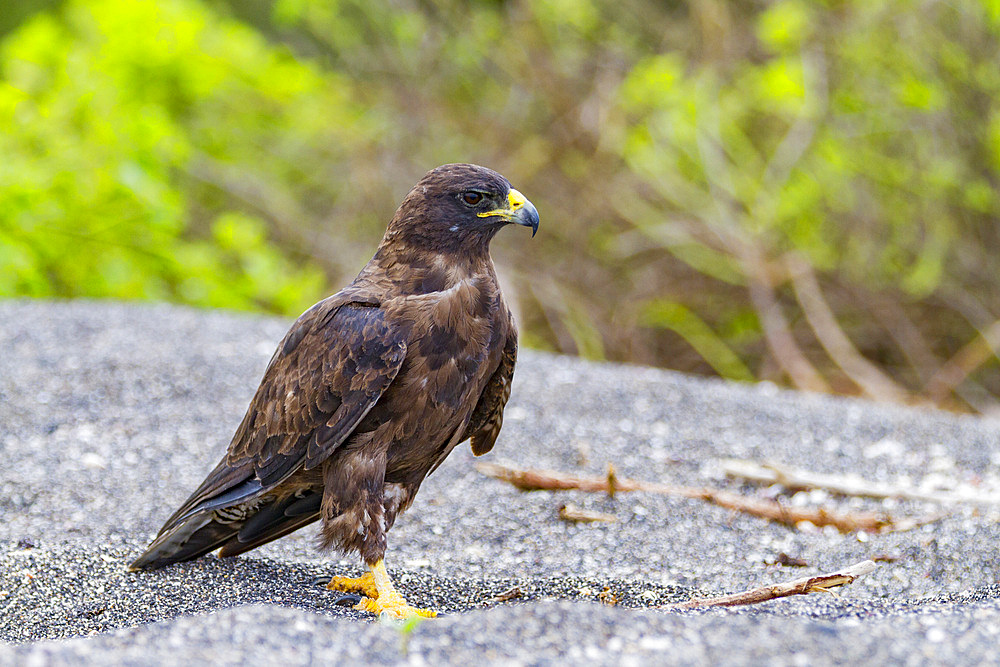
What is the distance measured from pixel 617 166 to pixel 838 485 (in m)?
4.33

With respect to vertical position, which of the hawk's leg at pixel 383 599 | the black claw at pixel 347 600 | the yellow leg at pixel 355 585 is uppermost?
the hawk's leg at pixel 383 599

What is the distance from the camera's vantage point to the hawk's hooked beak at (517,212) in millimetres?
2768

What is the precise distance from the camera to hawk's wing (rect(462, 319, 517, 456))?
2.83 m

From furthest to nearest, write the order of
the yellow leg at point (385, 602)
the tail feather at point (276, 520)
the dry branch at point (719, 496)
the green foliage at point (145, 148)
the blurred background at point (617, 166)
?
the green foliage at point (145, 148) < the blurred background at point (617, 166) < the dry branch at point (719, 496) < the tail feather at point (276, 520) < the yellow leg at point (385, 602)

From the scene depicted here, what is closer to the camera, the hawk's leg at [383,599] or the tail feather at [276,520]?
the hawk's leg at [383,599]

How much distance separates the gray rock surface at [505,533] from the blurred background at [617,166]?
1523 millimetres

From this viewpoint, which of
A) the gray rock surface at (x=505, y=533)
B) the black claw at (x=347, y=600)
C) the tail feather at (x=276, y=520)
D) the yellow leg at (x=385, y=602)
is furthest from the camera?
the tail feather at (x=276, y=520)

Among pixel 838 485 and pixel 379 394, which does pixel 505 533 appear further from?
pixel 838 485

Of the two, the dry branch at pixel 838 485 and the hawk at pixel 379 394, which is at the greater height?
the hawk at pixel 379 394

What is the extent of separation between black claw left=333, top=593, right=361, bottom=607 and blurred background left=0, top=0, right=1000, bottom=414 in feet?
14.9

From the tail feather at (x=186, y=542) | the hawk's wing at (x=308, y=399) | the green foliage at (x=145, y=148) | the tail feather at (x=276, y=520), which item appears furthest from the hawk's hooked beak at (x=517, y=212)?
the green foliage at (x=145, y=148)

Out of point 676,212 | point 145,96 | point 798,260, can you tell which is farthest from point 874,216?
point 145,96

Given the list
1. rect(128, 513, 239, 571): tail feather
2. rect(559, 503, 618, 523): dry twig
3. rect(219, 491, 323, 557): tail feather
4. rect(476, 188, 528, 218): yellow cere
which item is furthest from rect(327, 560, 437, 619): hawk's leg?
rect(476, 188, 528, 218): yellow cere

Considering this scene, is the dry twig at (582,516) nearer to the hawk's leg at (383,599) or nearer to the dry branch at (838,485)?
the dry branch at (838,485)
